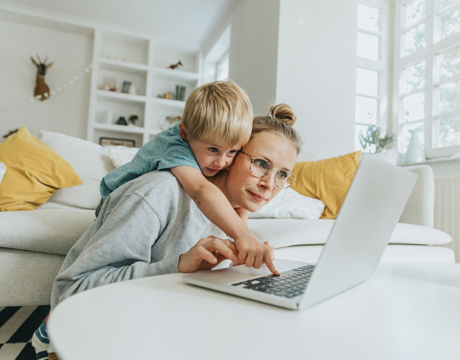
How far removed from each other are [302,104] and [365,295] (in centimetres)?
313

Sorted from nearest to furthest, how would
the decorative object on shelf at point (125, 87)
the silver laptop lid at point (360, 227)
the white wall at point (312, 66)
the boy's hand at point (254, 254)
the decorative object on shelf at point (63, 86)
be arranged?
the silver laptop lid at point (360, 227) → the boy's hand at point (254, 254) → the white wall at point (312, 66) → the decorative object on shelf at point (63, 86) → the decorative object on shelf at point (125, 87)

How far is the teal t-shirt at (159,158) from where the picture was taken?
918 mm

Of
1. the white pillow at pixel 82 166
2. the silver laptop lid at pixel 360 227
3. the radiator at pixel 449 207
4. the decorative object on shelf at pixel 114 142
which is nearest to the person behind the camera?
the silver laptop lid at pixel 360 227

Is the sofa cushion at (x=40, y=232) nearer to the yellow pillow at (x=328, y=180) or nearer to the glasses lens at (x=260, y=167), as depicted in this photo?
the glasses lens at (x=260, y=167)

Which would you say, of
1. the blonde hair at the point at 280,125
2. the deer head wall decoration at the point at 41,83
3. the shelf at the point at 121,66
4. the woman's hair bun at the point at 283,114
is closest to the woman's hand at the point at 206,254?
the blonde hair at the point at 280,125

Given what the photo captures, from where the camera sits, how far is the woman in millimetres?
682

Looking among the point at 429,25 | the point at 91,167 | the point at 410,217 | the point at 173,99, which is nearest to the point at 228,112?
the point at 91,167

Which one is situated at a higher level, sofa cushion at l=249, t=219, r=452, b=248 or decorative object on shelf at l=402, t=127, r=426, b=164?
decorative object on shelf at l=402, t=127, r=426, b=164

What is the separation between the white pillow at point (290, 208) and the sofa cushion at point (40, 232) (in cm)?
94

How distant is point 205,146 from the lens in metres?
0.98

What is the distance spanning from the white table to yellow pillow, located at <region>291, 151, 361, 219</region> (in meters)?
1.58

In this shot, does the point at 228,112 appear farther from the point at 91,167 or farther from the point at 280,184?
the point at 91,167

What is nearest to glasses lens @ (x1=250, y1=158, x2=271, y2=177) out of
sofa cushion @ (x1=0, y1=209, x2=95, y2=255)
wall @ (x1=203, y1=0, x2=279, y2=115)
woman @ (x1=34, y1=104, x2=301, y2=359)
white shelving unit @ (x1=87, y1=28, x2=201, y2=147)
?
woman @ (x1=34, y1=104, x2=301, y2=359)

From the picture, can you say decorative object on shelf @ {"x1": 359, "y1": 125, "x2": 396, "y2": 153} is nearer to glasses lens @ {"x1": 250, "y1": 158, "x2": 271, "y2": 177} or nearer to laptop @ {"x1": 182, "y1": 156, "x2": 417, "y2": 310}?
glasses lens @ {"x1": 250, "y1": 158, "x2": 271, "y2": 177}
